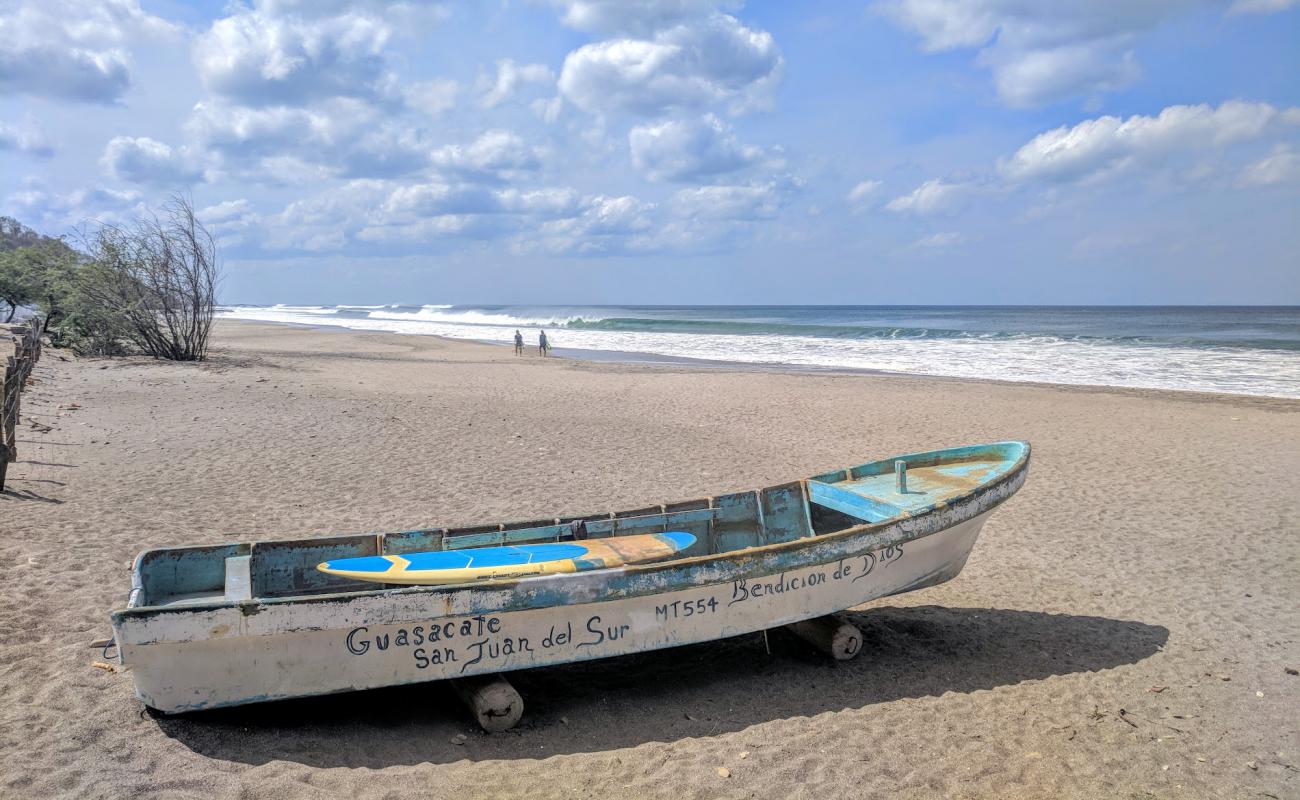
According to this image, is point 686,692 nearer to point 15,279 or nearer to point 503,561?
point 503,561

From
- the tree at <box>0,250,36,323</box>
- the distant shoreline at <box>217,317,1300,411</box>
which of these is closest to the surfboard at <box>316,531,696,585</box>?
the distant shoreline at <box>217,317,1300,411</box>

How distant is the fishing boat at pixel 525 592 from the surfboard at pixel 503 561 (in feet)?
0.21

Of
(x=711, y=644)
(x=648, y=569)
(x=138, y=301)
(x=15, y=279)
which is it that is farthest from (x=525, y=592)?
(x=15, y=279)

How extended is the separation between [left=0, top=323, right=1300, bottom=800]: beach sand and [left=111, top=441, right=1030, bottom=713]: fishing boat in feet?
1.38

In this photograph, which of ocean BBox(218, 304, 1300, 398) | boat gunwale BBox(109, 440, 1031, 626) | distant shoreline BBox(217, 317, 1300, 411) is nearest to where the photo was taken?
boat gunwale BBox(109, 440, 1031, 626)

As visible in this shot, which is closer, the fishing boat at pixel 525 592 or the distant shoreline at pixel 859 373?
the fishing boat at pixel 525 592

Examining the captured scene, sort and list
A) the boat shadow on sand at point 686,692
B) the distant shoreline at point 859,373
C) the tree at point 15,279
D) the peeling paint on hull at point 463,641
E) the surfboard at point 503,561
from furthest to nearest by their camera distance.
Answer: the tree at point 15,279 < the distant shoreline at point 859,373 < the surfboard at point 503,561 < the boat shadow on sand at point 686,692 < the peeling paint on hull at point 463,641

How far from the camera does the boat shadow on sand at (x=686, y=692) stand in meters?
4.44

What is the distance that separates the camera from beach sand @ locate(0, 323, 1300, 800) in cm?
429

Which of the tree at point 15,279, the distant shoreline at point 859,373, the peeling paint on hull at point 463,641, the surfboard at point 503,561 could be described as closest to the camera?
the peeling paint on hull at point 463,641

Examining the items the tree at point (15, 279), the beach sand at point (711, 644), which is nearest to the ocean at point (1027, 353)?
the beach sand at point (711, 644)

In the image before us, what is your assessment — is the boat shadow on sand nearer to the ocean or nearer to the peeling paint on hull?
the peeling paint on hull

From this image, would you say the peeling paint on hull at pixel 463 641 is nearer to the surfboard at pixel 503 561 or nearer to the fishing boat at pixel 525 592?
the fishing boat at pixel 525 592

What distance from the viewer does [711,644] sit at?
610 cm
